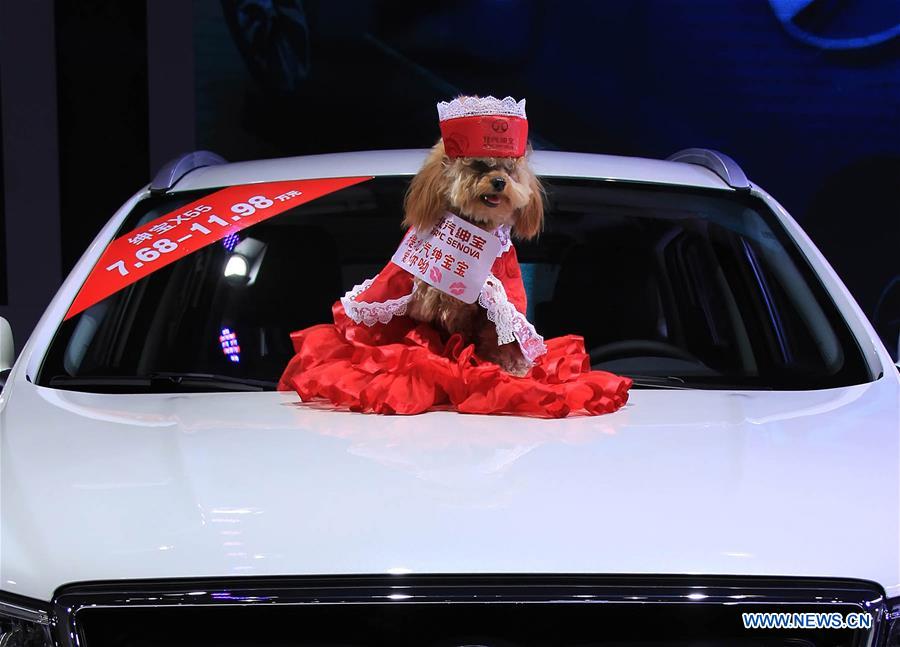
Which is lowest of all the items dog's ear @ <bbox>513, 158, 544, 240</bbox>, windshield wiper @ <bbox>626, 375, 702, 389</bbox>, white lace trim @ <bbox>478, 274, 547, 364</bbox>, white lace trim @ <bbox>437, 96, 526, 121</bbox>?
windshield wiper @ <bbox>626, 375, 702, 389</bbox>

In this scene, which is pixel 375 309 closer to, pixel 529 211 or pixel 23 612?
pixel 529 211

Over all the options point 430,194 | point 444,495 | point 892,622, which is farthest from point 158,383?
point 892,622

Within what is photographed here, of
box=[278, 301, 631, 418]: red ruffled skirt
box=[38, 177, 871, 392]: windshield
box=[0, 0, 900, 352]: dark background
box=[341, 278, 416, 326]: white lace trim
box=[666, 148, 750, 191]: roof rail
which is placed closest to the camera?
box=[278, 301, 631, 418]: red ruffled skirt

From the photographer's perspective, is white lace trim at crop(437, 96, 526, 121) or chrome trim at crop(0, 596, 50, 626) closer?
chrome trim at crop(0, 596, 50, 626)

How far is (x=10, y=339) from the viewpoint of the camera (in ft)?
7.58

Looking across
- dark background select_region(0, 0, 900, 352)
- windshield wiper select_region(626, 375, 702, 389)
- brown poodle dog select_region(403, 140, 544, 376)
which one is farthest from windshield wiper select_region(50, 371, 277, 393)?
dark background select_region(0, 0, 900, 352)

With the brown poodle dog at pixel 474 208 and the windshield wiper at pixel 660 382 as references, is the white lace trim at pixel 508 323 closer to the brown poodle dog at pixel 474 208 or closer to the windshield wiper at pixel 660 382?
the brown poodle dog at pixel 474 208

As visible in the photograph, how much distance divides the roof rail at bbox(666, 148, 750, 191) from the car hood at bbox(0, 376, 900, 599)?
87cm

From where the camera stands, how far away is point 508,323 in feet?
7.09

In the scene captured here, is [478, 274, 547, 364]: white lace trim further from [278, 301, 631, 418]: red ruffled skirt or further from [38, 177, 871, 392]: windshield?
[38, 177, 871, 392]: windshield

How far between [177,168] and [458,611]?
5.97 feet

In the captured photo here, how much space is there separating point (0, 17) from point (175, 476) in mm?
4672

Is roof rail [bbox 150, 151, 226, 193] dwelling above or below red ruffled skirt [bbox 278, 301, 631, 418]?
A: above

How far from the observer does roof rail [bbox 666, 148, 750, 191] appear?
2666 mm
